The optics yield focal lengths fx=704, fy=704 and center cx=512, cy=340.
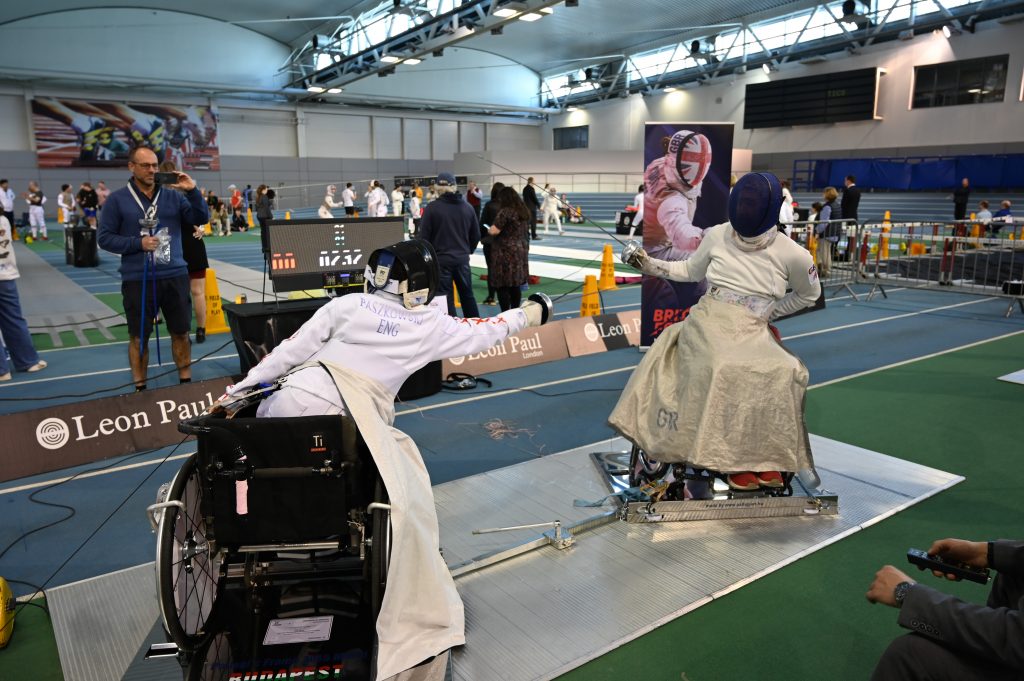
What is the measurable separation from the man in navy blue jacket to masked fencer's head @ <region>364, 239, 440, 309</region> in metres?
2.84

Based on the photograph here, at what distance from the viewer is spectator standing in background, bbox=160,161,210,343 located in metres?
6.96

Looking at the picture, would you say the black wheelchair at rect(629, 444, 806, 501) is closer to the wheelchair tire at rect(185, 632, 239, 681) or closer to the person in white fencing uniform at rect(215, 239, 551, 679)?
the person in white fencing uniform at rect(215, 239, 551, 679)

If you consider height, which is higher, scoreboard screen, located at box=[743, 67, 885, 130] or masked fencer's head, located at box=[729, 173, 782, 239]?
scoreboard screen, located at box=[743, 67, 885, 130]

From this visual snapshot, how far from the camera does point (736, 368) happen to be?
3.29 m

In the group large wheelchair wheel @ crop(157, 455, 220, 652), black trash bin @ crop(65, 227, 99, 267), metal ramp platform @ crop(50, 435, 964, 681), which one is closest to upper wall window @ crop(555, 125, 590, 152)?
black trash bin @ crop(65, 227, 99, 267)

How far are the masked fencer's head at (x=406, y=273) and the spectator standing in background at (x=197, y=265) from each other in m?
4.76

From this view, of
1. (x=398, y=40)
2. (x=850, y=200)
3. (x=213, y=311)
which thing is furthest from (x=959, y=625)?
(x=398, y=40)

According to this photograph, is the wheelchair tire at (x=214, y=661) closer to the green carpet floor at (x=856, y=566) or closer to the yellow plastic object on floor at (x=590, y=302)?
the green carpet floor at (x=856, y=566)

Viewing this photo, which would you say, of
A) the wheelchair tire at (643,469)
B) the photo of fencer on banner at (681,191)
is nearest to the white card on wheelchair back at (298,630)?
the wheelchair tire at (643,469)

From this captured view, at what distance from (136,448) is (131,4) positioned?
26.7 m

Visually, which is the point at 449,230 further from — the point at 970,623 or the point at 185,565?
the point at 970,623

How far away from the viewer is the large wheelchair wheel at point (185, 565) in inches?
82.9

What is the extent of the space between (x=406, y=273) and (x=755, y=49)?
2822 centimetres

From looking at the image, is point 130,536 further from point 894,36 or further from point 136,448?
point 894,36
